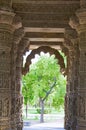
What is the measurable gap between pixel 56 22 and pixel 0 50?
2.83m

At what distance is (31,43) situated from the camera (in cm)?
1466

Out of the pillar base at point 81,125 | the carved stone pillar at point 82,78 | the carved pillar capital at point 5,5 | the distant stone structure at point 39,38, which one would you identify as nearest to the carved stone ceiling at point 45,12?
the distant stone structure at point 39,38

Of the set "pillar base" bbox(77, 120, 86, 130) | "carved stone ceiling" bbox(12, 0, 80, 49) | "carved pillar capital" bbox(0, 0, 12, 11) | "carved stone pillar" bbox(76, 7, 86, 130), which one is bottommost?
"pillar base" bbox(77, 120, 86, 130)

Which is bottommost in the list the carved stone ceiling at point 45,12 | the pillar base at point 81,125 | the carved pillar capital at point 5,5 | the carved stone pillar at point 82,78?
the pillar base at point 81,125

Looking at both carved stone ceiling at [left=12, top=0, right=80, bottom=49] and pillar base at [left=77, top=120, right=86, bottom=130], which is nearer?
pillar base at [left=77, top=120, right=86, bottom=130]

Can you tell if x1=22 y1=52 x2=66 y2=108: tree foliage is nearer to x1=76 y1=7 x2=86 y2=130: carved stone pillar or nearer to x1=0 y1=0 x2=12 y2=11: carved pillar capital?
x1=0 y1=0 x2=12 y2=11: carved pillar capital

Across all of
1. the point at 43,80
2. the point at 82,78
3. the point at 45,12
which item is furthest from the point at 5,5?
the point at 43,80

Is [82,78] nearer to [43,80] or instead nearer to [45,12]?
[45,12]

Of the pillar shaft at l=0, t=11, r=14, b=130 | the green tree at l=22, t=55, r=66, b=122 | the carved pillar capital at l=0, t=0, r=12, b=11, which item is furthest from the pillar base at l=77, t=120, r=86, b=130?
the green tree at l=22, t=55, r=66, b=122

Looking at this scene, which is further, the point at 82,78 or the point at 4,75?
the point at 4,75

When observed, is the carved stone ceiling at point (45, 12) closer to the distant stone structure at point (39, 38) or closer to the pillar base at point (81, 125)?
the distant stone structure at point (39, 38)

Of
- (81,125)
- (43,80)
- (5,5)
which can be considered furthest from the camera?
(43,80)

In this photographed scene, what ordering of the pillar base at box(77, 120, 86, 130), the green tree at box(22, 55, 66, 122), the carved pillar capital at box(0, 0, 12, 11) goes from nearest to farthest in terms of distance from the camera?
the pillar base at box(77, 120, 86, 130), the carved pillar capital at box(0, 0, 12, 11), the green tree at box(22, 55, 66, 122)

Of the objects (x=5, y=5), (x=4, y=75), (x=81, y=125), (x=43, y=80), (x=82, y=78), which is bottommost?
(x=81, y=125)
